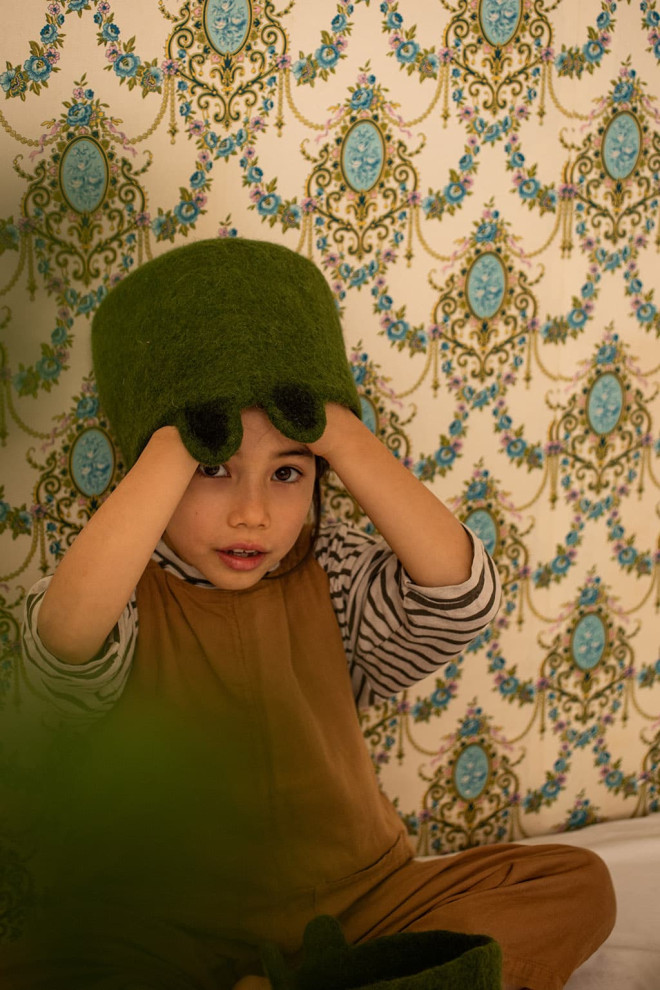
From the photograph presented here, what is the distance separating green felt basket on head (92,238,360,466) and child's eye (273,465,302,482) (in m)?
0.09

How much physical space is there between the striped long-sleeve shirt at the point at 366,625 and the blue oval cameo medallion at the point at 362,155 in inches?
18.6

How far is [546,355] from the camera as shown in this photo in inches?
48.1

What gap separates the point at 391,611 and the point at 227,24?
2.49 ft

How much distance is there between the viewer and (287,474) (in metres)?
0.85

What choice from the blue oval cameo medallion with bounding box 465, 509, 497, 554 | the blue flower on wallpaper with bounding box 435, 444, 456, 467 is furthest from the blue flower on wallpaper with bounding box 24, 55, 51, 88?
the blue oval cameo medallion with bounding box 465, 509, 497, 554

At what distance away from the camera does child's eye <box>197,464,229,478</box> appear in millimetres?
814

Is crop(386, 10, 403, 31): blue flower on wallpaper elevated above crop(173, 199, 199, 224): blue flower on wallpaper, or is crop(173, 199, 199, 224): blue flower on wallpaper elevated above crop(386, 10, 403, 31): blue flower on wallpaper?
crop(386, 10, 403, 31): blue flower on wallpaper

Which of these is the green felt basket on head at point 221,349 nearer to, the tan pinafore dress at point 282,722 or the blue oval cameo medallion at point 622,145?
the tan pinafore dress at point 282,722

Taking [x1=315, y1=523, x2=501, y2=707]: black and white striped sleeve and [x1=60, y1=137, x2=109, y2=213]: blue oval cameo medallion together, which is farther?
[x1=60, y1=137, x2=109, y2=213]: blue oval cameo medallion

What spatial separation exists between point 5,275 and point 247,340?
17.6 inches

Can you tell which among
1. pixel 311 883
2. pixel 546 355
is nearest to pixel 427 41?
pixel 546 355

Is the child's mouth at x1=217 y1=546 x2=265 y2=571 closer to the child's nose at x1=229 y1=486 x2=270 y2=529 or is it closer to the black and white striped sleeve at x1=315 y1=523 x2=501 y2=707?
the child's nose at x1=229 y1=486 x2=270 y2=529

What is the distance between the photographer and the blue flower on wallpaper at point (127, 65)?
0.98m

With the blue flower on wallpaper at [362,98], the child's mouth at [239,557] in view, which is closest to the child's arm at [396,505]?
the child's mouth at [239,557]
